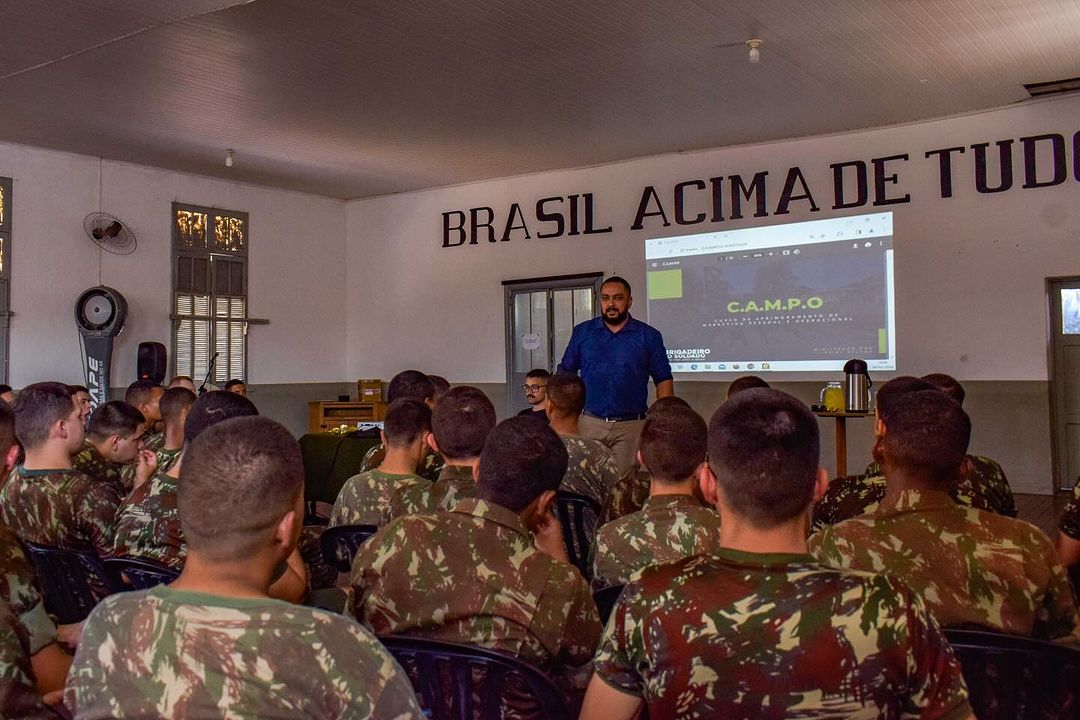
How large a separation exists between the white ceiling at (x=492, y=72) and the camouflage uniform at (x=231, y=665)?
429 centimetres

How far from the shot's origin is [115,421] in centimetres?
350

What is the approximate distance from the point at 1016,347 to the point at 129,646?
7.18 m

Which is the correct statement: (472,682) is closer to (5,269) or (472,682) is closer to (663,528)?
(663,528)

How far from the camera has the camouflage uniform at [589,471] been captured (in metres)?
3.38

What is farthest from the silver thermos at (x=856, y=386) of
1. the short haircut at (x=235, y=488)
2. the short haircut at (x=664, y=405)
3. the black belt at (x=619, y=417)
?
the short haircut at (x=235, y=488)

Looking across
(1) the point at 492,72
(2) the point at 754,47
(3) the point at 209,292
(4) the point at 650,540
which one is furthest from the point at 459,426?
(3) the point at 209,292

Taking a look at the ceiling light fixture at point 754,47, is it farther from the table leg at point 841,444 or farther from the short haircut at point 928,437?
the short haircut at point 928,437

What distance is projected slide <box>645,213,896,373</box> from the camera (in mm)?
7398

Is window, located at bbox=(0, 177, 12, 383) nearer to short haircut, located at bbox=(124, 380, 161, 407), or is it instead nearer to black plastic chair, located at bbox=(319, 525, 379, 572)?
short haircut, located at bbox=(124, 380, 161, 407)

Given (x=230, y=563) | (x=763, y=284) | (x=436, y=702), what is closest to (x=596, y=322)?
(x=763, y=284)

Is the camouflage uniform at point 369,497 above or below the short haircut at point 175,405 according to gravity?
below

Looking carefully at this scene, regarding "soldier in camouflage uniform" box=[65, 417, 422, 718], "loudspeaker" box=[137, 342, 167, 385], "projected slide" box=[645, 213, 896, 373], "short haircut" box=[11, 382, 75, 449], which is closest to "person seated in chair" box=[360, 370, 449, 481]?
"short haircut" box=[11, 382, 75, 449]

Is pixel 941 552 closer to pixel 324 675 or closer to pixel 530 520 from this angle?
pixel 530 520

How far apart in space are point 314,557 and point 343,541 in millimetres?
117
